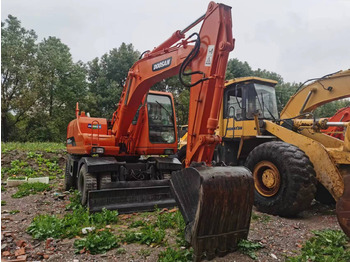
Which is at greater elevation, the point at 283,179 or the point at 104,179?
the point at 283,179

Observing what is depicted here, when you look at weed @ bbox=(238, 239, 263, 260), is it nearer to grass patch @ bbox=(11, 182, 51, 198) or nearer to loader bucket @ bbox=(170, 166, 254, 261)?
loader bucket @ bbox=(170, 166, 254, 261)

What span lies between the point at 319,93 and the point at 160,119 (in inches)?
148


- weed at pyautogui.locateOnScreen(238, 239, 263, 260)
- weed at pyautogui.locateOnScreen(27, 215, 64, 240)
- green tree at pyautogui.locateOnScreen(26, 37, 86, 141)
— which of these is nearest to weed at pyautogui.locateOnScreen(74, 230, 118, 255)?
weed at pyautogui.locateOnScreen(27, 215, 64, 240)

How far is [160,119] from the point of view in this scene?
6797 mm

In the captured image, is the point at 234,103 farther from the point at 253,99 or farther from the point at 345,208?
the point at 345,208

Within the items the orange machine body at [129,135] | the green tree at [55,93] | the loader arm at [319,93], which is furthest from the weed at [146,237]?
the green tree at [55,93]

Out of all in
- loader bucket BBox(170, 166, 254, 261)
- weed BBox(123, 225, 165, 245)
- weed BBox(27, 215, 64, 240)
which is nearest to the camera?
loader bucket BBox(170, 166, 254, 261)

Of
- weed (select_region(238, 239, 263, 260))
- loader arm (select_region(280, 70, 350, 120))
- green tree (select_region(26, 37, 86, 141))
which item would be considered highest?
green tree (select_region(26, 37, 86, 141))

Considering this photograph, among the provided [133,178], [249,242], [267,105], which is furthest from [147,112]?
[249,242]

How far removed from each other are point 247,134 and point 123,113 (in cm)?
331

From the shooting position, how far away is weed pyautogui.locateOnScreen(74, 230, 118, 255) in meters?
3.72

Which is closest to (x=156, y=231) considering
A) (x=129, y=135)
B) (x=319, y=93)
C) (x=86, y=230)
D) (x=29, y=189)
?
(x=86, y=230)

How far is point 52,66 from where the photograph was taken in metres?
27.0

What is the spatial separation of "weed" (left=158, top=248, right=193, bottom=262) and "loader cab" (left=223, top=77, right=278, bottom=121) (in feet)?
15.5
